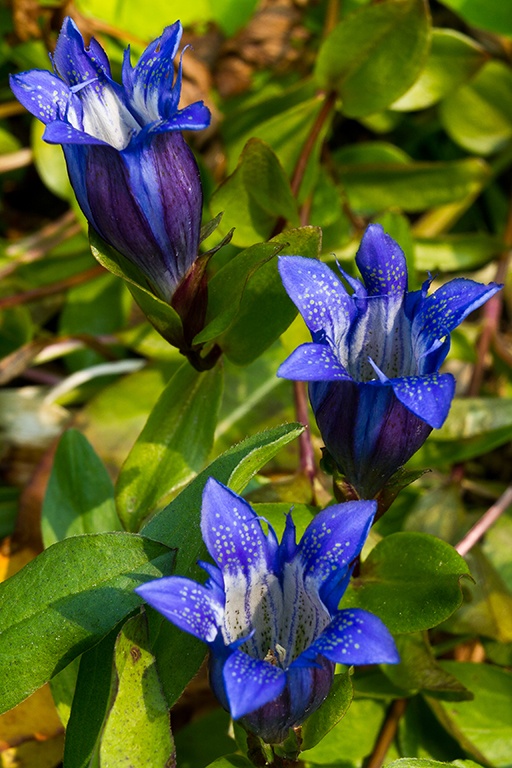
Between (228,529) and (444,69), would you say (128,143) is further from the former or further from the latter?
A: (444,69)

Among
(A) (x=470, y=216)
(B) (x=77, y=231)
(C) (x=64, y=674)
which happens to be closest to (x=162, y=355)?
(B) (x=77, y=231)

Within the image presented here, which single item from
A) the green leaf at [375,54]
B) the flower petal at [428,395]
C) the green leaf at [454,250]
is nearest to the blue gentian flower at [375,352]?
the flower petal at [428,395]

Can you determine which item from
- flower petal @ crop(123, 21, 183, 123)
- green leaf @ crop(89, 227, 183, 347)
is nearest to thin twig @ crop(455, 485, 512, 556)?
green leaf @ crop(89, 227, 183, 347)

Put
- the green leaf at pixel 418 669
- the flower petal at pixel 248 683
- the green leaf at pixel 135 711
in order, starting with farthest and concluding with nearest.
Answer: the green leaf at pixel 418 669, the green leaf at pixel 135 711, the flower petal at pixel 248 683

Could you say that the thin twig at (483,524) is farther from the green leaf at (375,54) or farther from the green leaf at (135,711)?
the green leaf at (375,54)

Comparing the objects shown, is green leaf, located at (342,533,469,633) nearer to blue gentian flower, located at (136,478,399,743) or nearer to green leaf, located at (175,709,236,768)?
blue gentian flower, located at (136,478,399,743)
